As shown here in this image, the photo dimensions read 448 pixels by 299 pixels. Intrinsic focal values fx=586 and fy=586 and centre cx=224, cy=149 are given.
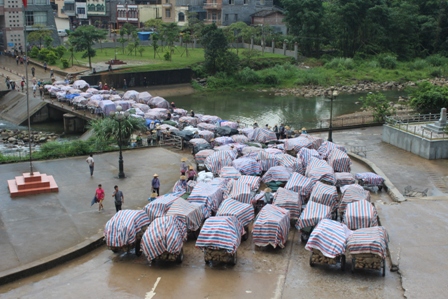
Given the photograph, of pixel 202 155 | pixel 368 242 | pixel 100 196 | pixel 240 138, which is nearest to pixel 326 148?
pixel 240 138

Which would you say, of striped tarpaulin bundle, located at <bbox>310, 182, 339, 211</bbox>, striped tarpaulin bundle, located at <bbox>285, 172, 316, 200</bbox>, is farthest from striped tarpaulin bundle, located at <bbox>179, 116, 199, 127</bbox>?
striped tarpaulin bundle, located at <bbox>310, 182, 339, 211</bbox>

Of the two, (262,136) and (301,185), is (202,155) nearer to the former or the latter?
(262,136)

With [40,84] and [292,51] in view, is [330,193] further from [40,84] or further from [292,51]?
[292,51]

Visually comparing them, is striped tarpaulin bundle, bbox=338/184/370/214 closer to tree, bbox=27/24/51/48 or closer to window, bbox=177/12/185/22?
tree, bbox=27/24/51/48

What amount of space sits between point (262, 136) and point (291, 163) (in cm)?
693

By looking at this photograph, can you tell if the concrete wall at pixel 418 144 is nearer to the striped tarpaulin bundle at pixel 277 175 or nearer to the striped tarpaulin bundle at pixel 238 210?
the striped tarpaulin bundle at pixel 277 175

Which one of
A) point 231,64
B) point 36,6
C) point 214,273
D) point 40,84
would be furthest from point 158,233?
point 36,6

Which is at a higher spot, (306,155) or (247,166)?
(306,155)

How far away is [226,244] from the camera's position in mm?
18078

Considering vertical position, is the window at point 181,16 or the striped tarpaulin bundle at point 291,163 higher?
the window at point 181,16

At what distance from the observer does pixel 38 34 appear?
68062mm

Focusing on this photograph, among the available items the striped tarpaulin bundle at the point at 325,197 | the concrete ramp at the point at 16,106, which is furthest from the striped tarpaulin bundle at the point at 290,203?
the concrete ramp at the point at 16,106

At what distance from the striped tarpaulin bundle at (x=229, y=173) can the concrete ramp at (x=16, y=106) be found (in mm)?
27280

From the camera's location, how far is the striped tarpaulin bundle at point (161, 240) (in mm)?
18078
